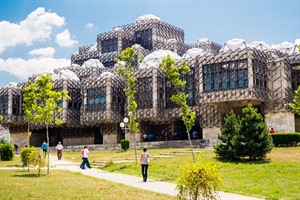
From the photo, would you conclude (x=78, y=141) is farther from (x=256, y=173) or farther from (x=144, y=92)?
(x=256, y=173)

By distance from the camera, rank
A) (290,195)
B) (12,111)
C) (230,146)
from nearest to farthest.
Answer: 1. (290,195)
2. (230,146)
3. (12,111)

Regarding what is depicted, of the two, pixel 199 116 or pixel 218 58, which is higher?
pixel 218 58

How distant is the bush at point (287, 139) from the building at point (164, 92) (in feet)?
29.6

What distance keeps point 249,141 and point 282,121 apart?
2037 centimetres

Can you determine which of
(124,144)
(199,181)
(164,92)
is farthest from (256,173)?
(164,92)

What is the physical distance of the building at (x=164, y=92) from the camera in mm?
44062

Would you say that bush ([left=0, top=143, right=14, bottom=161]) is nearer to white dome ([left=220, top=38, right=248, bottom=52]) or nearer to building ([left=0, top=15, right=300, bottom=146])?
building ([left=0, top=15, right=300, bottom=146])

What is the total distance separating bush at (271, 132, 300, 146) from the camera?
32000 millimetres

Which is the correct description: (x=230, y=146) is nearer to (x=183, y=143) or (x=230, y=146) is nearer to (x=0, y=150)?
(x=183, y=143)

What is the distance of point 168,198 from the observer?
1350 cm

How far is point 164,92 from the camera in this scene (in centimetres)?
5194

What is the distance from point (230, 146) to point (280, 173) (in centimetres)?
536

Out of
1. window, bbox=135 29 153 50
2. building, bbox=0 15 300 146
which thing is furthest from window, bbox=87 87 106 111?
window, bbox=135 29 153 50

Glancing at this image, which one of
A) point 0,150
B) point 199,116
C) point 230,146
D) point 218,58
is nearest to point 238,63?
point 218,58
